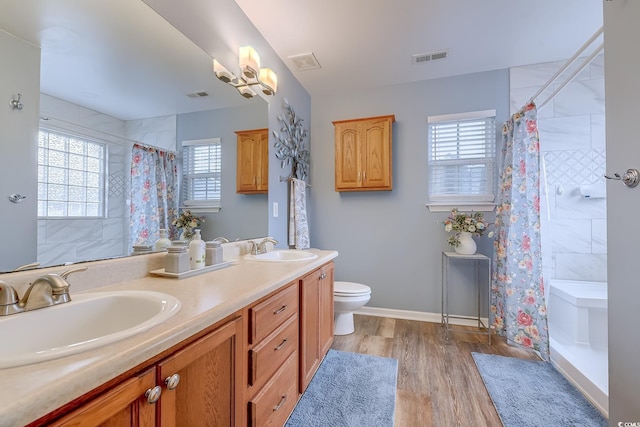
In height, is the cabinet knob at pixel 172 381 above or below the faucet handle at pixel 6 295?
below

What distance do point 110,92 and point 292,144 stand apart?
5.33 ft

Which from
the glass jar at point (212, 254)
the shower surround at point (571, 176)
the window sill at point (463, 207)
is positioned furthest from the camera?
the window sill at point (463, 207)

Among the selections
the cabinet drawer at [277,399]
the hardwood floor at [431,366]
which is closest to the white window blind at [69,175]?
the cabinet drawer at [277,399]

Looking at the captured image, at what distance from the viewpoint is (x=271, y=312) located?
1.16 metres

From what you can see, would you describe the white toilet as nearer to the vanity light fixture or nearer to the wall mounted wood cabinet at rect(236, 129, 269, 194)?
the wall mounted wood cabinet at rect(236, 129, 269, 194)

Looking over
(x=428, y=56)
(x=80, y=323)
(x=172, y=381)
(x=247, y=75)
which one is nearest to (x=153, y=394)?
(x=172, y=381)

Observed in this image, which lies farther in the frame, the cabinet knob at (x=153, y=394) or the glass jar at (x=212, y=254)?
the glass jar at (x=212, y=254)

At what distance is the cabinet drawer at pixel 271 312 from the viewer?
1.03 m

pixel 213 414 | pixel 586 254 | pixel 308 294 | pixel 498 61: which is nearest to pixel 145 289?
pixel 213 414

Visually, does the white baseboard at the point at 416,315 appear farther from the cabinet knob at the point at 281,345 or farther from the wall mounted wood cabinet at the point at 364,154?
the cabinet knob at the point at 281,345

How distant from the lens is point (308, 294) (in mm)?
1593

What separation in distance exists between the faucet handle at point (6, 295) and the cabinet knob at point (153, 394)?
0.45 m

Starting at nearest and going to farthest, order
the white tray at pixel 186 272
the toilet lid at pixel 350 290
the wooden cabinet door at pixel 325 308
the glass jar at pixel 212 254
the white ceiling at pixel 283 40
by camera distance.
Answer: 1. the white ceiling at pixel 283 40
2. the white tray at pixel 186 272
3. the glass jar at pixel 212 254
4. the wooden cabinet door at pixel 325 308
5. the toilet lid at pixel 350 290

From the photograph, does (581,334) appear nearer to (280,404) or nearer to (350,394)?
(350,394)
